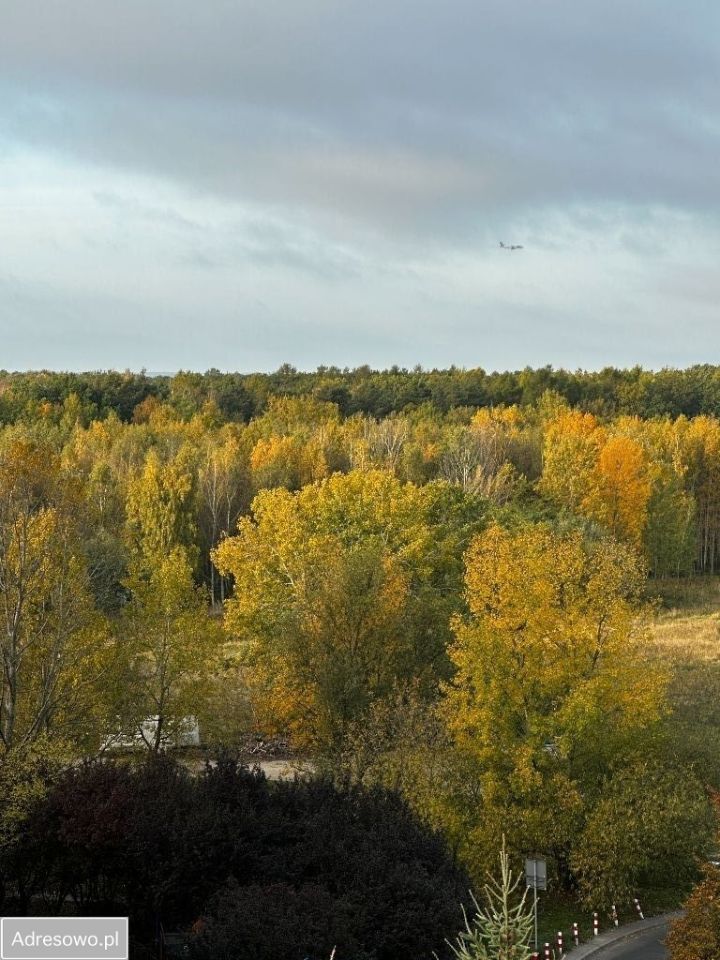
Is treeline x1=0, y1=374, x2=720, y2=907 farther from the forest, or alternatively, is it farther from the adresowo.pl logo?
the adresowo.pl logo

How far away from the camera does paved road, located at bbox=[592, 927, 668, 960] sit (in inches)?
1134

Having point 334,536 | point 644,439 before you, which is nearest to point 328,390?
point 644,439

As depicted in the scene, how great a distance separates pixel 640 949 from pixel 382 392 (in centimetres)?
13431

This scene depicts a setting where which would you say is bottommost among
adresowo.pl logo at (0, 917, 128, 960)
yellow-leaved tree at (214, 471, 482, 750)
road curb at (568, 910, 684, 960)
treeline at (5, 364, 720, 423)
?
road curb at (568, 910, 684, 960)

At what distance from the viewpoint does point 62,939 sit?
A: 22250 mm

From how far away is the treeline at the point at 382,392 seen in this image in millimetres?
146500

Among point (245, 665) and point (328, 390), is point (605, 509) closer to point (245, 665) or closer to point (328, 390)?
point (245, 665)

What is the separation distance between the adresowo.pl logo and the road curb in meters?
11.4

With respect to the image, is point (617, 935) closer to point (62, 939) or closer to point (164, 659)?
point (62, 939)

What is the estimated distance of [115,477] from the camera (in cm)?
9281

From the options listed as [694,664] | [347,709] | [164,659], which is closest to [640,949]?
[347,709]

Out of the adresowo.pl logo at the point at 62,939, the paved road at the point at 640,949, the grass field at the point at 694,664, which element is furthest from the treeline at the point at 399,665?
the adresowo.pl logo at the point at 62,939

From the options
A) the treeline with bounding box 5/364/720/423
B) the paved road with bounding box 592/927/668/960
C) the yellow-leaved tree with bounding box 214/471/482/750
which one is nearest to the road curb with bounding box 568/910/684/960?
the paved road with bounding box 592/927/668/960

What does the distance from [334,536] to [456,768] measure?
62.9 ft
